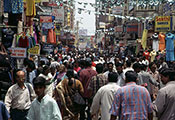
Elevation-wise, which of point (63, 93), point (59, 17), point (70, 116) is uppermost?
point (59, 17)

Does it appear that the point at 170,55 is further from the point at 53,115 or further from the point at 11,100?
the point at 53,115

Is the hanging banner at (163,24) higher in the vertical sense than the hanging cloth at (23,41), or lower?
higher

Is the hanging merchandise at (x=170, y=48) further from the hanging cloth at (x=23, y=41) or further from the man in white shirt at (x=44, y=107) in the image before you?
the man in white shirt at (x=44, y=107)

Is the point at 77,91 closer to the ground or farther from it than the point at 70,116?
farther from it

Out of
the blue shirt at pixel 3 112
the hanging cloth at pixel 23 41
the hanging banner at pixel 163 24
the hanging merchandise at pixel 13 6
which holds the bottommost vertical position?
the blue shirt at pixel 3 112

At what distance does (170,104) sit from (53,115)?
193cm

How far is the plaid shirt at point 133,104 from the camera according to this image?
5160 mm

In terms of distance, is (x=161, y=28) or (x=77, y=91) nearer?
(x=77, y=91)

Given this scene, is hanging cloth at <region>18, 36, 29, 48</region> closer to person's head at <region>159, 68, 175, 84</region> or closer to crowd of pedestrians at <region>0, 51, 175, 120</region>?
crowd of pedestrians at <region>0, 51, 175, 120</region>

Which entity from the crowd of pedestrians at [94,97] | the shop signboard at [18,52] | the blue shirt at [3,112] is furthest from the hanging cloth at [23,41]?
the blue shirt at [3,112]

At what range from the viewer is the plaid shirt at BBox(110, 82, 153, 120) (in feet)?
16.9

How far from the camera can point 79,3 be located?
21875mm

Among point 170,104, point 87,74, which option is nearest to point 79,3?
point 87,74

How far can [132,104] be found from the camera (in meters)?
5.18
